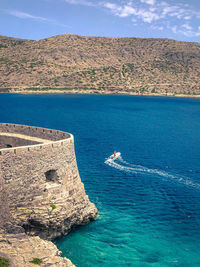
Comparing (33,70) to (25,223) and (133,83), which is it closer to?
(133,83)

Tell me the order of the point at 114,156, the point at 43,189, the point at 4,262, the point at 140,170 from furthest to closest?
the point at 114,156, the point at 140,170, the point at 43,189, the point at 4,262

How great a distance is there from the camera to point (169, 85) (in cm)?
19088

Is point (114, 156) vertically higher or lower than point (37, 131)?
lower

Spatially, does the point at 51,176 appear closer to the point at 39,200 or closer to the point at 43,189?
the point at 43,189

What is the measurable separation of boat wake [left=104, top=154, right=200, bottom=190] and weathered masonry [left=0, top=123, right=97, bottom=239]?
15196 millimetres

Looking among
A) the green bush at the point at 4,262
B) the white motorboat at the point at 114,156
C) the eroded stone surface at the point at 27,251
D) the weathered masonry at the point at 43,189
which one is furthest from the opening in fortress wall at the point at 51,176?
the white motorboat at the point at 114,156

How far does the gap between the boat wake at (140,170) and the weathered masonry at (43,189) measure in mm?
15196

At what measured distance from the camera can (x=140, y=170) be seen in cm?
4184

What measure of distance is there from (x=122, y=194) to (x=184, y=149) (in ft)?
85.4

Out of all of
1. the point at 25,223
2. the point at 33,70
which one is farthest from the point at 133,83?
the point at 25,223

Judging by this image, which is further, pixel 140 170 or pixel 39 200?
pixel 140 170

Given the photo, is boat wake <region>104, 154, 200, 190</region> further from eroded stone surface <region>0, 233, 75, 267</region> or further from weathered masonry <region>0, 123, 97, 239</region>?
eroded stone surface <region>0, 233, 75, 267</region>

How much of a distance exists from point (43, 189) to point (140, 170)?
69.4ft

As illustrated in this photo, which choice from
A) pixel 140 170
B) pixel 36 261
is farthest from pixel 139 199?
pixel 36 261
